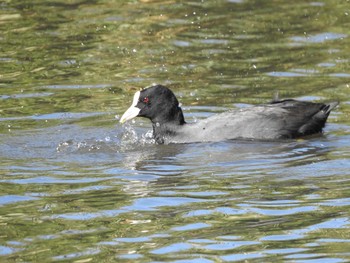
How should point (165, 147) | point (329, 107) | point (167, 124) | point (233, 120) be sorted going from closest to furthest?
point (233, 120) < point (165, 147) < point (329, 107) < point (167, 124)

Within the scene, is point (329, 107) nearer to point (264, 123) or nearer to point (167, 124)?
point (264, 123)

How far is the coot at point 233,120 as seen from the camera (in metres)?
9.60

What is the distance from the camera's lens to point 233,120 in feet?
31.5

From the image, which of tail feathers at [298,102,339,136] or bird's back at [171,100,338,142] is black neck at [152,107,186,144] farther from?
tail feathers at [298,102,339,136]

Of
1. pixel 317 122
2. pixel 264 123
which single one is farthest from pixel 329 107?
pixel 264 123

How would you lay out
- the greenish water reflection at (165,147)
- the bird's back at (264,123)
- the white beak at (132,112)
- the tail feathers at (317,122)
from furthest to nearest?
the white beak at (132,112) < the tail feathers at (317,122) < the bird's back at (264,123) < the greenish water reflection at (165,147)

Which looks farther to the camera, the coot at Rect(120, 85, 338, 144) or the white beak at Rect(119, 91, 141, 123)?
the white beak at Rect(119, 91, 141, 123)

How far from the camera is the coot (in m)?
9.60

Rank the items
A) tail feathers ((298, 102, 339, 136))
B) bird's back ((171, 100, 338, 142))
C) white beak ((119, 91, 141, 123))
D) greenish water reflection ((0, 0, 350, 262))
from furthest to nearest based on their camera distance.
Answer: white beak ((119, 91, 141, 123)) < tail feathers ((298, 102, 339, 136)) < bird's back ((171, 100, 338, 142)) < greenish water reflection ((0, 0, 350, 262))

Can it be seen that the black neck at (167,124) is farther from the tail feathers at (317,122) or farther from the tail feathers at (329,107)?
the tail feathers at (329,107)

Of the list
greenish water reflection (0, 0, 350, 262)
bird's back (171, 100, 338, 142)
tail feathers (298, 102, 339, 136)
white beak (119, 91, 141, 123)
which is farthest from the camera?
white beak (119, 91, 141, 123)

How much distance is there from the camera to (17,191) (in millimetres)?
7684

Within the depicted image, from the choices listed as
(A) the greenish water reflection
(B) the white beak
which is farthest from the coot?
(A) the greenish water reflection

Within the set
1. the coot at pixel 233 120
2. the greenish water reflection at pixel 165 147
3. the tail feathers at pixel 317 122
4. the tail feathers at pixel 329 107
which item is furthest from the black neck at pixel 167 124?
the tail feathers at pixel 329 107
